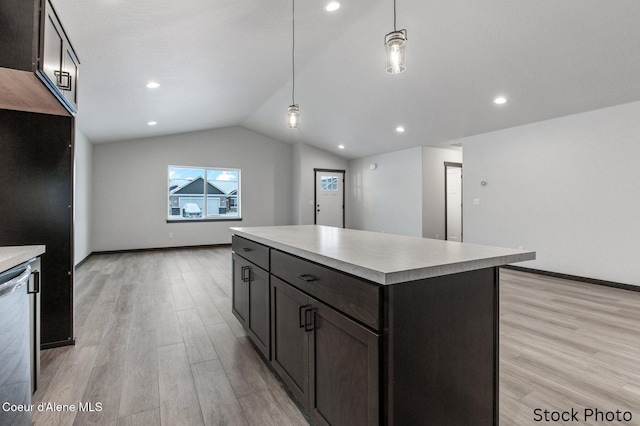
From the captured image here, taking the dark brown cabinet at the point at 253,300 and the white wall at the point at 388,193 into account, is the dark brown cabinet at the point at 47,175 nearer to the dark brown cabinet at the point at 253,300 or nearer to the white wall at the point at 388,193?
the dark brown cabinet at the point at 253,300

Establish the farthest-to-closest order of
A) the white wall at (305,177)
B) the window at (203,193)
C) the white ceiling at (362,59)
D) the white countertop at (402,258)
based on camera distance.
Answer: the white wall at (305,177) < the window at (203,193) < the white ceiling at (362,59) < the white countertop at (402,258)

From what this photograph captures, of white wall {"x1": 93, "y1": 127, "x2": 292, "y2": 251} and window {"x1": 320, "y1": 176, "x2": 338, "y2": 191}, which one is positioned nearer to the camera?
white wall {"x1": 93, "y1": 127, "x2": 292, "y2": 251}

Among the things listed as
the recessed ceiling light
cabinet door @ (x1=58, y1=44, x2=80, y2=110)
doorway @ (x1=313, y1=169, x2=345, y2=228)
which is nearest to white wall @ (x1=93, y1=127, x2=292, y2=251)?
doorway @ (x1=313, y1=169, x2=345, y2=228)

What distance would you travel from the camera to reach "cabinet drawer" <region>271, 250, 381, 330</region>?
1.04 meters

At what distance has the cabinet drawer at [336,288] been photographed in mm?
1045

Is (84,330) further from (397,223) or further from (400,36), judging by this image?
(397,223)

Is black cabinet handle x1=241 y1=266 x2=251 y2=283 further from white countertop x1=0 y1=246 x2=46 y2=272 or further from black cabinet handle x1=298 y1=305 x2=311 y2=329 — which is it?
white countertop x1=0 y1=246 x2=46 y2=272

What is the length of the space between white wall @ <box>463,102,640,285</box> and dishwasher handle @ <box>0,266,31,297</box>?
564 cm

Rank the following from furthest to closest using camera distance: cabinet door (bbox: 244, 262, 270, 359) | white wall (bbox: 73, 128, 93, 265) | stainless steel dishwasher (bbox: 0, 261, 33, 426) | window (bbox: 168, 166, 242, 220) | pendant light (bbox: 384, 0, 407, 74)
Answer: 1. window (bbox: 168, 166, 242, 220)
2. white wall (bbox: 73, 128, 93, 265)
3. cabinet door (bbox: 244, 262, 270, 359)
4. pendant light (bbox: 384, 0, 407, 74)
5. stainless steel dishwasher (bbox: 0, 261, 33, 426)

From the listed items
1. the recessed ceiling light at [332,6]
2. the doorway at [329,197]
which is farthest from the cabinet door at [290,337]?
the doorway at [329,197]

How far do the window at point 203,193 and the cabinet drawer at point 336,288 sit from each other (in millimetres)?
6759

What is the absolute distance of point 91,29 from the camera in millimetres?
2562

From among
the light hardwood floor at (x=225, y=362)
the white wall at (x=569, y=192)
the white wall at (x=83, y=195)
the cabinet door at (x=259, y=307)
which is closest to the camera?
the light hardwood floor at (x=225, y=362)

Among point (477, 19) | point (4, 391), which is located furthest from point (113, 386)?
point (477, 19)
